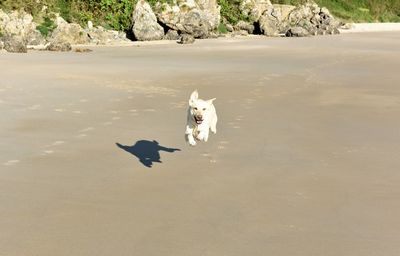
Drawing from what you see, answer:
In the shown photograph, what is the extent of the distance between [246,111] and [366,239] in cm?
842

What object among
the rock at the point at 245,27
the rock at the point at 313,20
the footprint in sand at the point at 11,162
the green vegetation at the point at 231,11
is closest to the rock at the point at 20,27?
the rock at the point at 245,27

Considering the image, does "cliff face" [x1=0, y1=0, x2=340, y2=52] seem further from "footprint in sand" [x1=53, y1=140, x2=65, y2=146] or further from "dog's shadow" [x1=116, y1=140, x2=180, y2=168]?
"dog's shadow" [x1=116, y1=140, x2=180, y2=168]

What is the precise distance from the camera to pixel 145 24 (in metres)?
42.7

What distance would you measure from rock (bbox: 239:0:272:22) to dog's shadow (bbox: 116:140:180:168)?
44.2m

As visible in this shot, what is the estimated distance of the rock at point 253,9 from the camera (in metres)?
54.3

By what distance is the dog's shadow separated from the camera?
387 inches

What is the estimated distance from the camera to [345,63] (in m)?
27.3

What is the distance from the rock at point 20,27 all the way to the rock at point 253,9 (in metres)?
22.3

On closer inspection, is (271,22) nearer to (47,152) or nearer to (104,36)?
(104,36)

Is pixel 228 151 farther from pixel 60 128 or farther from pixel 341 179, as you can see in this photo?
pixel 60 128

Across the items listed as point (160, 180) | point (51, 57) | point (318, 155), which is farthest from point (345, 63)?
point (160, 180)

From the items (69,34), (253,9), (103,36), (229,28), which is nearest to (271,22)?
(253,9)

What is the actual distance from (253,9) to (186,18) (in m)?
11.4

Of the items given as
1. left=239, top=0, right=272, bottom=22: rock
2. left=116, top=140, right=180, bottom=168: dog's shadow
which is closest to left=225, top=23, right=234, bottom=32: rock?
left=239, top=0, right=272, bottom=22: rock
